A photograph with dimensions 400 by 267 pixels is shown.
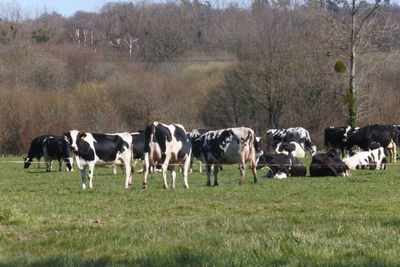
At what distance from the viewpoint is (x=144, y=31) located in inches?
4825

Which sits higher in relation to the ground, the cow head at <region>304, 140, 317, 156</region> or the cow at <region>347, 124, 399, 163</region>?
the cow at <region>347, 124, 399, 163</region>

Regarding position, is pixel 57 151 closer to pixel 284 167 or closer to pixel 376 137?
pixel 284 167

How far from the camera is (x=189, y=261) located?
6.93m

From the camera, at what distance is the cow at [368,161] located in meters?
26.8

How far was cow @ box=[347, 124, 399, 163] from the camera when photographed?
3372 centimetres

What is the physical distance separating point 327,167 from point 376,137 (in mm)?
11074

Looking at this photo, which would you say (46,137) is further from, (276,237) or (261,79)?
(261,79)

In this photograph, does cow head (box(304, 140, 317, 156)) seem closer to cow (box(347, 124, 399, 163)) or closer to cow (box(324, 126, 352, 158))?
cow (box(324, 126, 352, 158))

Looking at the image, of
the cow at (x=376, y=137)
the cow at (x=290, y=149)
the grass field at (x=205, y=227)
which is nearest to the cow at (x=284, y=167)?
the grass field at (x=205, y=227)

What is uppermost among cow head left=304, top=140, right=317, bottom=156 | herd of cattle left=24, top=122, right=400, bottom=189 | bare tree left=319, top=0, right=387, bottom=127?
bare tree left=319, top=0, right=387, bottom=127

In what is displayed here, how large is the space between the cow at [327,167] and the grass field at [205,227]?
539cm

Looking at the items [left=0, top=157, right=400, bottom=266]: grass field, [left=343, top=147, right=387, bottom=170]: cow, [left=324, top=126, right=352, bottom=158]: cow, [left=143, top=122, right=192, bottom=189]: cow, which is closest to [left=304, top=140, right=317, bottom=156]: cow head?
[left=324, top=126, right=352, bottom=158]: cow

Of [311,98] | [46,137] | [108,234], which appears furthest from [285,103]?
[108,234]

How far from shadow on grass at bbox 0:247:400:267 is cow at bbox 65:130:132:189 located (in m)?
12.6
